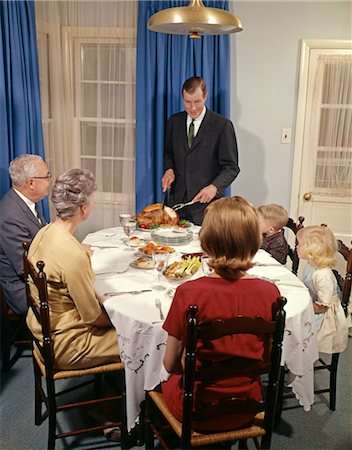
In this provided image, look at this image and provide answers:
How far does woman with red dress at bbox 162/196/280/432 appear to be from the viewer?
147 centimetres

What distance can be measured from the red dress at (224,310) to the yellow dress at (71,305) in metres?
0.49

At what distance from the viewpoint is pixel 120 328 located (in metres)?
1.87

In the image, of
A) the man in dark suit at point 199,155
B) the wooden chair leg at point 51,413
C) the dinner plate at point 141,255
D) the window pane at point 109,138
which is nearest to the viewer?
the wooden chair leg at point 51,413

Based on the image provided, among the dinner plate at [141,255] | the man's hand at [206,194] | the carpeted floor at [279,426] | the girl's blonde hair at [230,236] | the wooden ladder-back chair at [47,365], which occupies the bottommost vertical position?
the carpeted floor at [279,426]

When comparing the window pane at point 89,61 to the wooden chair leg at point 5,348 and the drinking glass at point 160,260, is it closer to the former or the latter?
the wooden chair leg at point 5,348

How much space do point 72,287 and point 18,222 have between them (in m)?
0.88

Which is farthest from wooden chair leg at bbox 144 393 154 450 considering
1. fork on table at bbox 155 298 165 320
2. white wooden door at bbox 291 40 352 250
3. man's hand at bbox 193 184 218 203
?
white wooden door at bbox 291 40 352 250

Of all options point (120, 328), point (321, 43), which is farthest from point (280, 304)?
point (321, 43)

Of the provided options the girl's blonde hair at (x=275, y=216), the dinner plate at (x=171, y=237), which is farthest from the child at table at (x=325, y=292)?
the dinner plate at (x=171, y=237)

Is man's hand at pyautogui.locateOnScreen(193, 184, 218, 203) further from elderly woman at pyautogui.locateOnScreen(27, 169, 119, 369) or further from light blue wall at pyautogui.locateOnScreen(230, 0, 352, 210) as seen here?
elderly woman at pyautogui.locateOnScreen(27, 169, 119, 369)

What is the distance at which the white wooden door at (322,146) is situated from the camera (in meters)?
3.76

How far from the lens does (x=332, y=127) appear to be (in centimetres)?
388

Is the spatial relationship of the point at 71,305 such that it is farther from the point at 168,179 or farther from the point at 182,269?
the point at 168,179

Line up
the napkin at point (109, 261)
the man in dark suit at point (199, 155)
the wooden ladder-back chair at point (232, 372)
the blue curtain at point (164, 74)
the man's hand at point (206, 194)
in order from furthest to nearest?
the blue curtain at point (164, 74) → the man in dark suit at point (199, 155) → the man's hand at point (206, 194) → the napkin at point (109, 261) → the wooden ladder-back chair at point (232, 372)
